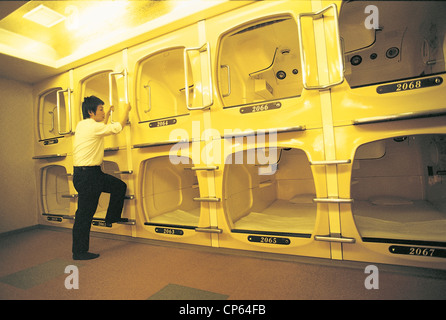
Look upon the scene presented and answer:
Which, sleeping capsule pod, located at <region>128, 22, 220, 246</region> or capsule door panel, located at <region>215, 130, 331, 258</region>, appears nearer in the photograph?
capsule door panel, located at <region>215, 130, 331, 258</region>

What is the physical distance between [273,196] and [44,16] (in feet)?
13.5

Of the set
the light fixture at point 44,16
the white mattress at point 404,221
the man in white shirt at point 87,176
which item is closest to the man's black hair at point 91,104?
the man in white shirt at point 87,176

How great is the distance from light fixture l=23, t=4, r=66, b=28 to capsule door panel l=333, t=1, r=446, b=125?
3.34 m

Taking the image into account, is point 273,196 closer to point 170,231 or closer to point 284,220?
point 284,220

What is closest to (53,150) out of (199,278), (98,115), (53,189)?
(53,189)

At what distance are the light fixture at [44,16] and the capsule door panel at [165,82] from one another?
37.0 inches

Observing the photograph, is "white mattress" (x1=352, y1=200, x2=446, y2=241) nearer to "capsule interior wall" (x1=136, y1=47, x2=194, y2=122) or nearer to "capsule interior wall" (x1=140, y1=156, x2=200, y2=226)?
"capsule interior wall" (x1=140, y1=156, x2=200, y2=226)

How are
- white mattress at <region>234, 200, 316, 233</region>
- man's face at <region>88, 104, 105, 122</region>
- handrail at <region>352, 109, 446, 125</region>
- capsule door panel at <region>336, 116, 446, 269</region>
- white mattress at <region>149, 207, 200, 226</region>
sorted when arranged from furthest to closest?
white mattress at <region>149, 207, 200, 226</region> → man's face at <region>88, 104, 105, 122</region> → white mattress at <region>234, 200, 316, 233</region> → capsule door panel at <region>336, 116, 446, 269</region> → handrail at <region>352, 109, 446, 125</region>

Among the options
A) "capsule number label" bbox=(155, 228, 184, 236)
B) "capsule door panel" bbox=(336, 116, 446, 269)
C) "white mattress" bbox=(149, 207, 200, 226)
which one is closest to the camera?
"capsule door panel" bbox=(336, 116, 446, 269)

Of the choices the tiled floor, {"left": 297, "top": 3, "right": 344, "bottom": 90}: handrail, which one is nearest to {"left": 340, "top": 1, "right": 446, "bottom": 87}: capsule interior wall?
{"left": 297, "top": 3, "right": 344, "bottom": 90}: handrail

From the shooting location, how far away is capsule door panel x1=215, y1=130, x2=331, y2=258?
1.95 m
